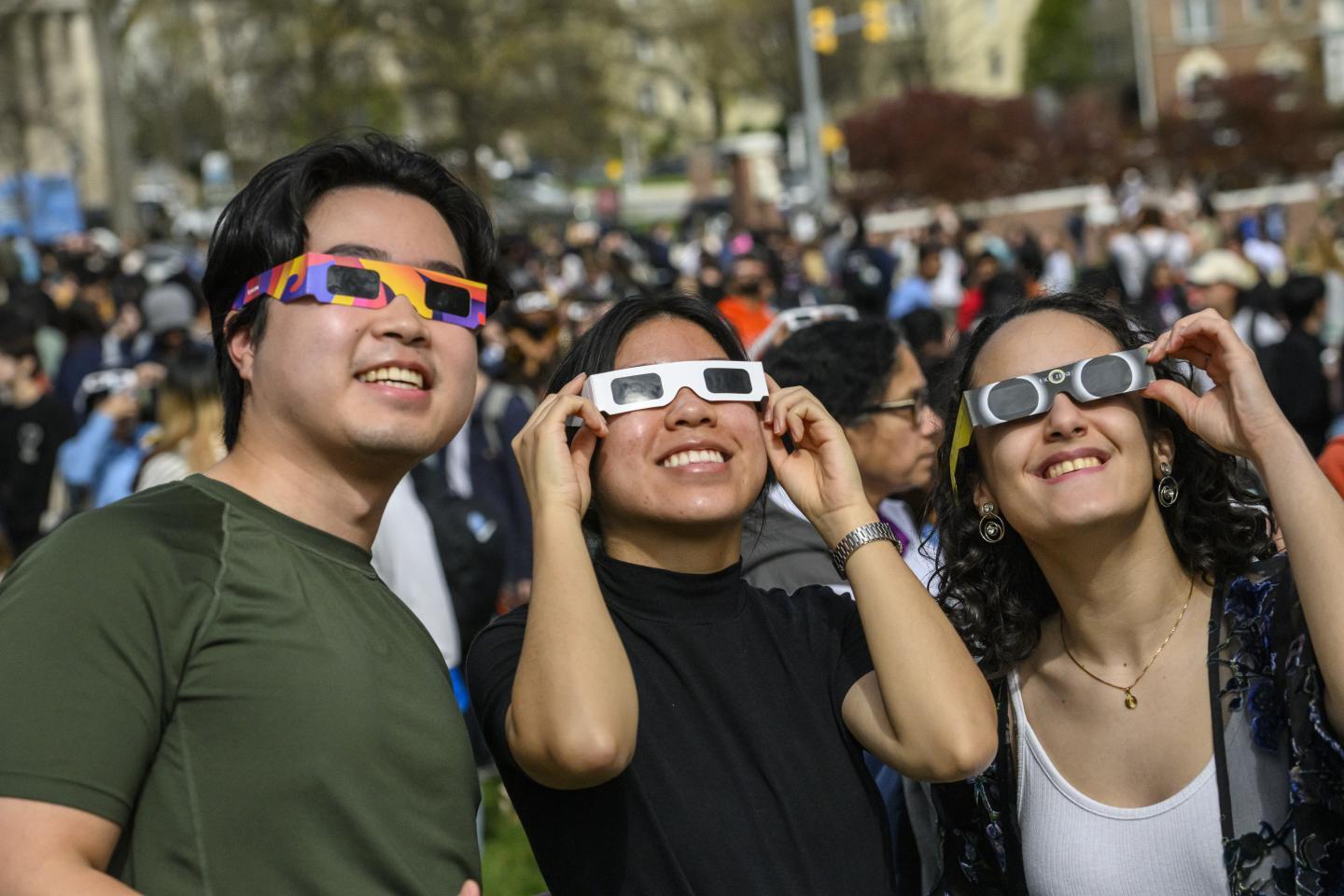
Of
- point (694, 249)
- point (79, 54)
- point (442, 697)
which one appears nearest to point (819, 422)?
point (442, 697)

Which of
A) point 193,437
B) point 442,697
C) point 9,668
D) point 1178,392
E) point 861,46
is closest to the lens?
point 9,668

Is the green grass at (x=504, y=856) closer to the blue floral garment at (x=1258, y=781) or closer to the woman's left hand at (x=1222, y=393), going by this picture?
the blue floral garment at (x=1258, y=781)

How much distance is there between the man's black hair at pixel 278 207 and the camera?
2.82 metres

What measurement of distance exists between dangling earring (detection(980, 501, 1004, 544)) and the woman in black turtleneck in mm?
408

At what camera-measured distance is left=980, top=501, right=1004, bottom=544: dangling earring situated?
3.36 m

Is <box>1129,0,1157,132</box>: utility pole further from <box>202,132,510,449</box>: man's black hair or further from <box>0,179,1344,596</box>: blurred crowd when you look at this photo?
<box>202,132,510,449</box>: man's black hair

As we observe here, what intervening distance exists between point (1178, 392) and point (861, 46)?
60.4 metres

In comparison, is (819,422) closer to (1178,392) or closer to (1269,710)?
(1178,392)

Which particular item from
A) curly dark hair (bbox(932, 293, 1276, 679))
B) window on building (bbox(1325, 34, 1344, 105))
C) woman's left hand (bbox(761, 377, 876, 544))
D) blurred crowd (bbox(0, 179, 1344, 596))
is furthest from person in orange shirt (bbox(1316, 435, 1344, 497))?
window on building (bbox(1325, 34, 1344, 105))

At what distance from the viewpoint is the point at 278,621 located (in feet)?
7.82

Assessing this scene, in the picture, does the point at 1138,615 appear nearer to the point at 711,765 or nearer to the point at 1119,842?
the point at 1119,842

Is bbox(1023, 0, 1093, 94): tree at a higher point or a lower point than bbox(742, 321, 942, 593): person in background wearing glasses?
higher

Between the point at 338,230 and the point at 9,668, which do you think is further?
the point at 338,230

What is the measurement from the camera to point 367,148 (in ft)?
9.61
